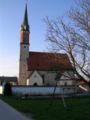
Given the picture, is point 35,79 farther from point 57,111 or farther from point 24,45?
point 57,111

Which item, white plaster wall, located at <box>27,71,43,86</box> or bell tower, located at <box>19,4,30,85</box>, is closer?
white plaster wall, located at <box>27,71,43,86</box>

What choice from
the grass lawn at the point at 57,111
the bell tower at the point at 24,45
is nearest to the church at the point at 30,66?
the bell tower at the point at 24,45

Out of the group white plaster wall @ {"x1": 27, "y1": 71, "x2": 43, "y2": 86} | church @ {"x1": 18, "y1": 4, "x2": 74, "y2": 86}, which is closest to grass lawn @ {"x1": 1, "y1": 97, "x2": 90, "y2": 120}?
church @ {"x1": 18, "y1": 4, "x2": 74, "y2": 86}

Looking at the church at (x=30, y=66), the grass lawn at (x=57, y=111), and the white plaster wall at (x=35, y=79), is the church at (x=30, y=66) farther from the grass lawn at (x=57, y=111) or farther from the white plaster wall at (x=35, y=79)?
the grass lawn at (x=57, y=111)

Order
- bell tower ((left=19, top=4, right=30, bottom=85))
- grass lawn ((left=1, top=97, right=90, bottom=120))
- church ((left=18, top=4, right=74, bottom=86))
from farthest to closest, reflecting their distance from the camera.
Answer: bell tower ((left=19, top=4, right=30, bottom=85))
church ((left=18, top=4, right=74, bottom=86))
grass lawn ((left=1, top=97, right=90, bottom=120))

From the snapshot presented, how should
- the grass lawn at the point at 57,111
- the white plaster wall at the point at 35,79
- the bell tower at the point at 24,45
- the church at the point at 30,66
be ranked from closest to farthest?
the grass lawn at the point at 57,111 → the white plaster wall at the point at 35,79 → the church at the point at 30,66 → the bell tower at the point at 24,45

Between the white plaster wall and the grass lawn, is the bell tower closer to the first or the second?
the white plaster wall

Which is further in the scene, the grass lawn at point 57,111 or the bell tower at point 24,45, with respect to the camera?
the bell tower at point 24,45

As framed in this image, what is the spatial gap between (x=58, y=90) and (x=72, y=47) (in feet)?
136

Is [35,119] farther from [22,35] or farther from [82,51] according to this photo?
[22,35]

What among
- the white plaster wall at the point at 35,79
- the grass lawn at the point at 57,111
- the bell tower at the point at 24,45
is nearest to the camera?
the grass lawn at the point at 57,111

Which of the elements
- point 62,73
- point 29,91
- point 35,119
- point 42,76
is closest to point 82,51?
point 62,73

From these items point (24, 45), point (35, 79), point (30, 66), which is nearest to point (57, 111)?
point (35, 79)

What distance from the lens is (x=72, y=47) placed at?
23.1 meters
